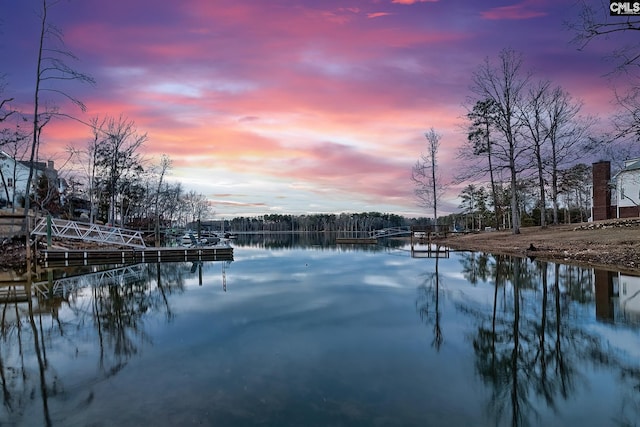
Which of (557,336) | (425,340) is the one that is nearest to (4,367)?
(425,340)

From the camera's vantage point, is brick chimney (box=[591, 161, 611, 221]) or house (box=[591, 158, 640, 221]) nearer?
house (box=[591, 158, 640, 221])

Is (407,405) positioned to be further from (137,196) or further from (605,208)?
(137,196)

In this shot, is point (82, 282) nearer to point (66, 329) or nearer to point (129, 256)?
point (66, 329)

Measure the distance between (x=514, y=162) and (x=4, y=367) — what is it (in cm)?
3124

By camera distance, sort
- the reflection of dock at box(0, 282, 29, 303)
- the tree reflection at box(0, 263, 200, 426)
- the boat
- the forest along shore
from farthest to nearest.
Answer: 1. the boat
2. the forest along shore
3. the reflection of dock at box(0, 282, 29, 303)
4. the tree reflection at box(0, 263, 200, 426)

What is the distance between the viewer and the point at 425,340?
679 centimetres

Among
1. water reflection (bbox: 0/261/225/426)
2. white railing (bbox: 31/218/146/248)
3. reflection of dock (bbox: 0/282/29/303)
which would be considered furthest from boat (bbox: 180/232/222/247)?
reflection of dock (bbox: 0/282/29/303)

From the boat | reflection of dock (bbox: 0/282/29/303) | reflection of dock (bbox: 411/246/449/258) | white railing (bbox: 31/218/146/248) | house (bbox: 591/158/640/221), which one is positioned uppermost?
house (bbox: 591/158/640/221)

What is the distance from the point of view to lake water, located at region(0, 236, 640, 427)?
167 inches

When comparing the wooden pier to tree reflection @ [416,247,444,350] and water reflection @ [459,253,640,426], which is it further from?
water reflection @ [459,253,640,426]

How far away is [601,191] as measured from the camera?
34.7m

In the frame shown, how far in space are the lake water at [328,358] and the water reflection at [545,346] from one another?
29 millimetres

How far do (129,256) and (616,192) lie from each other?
3916cm

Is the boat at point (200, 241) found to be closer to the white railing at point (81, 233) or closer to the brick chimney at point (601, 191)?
the white railing at point (81, 233)
